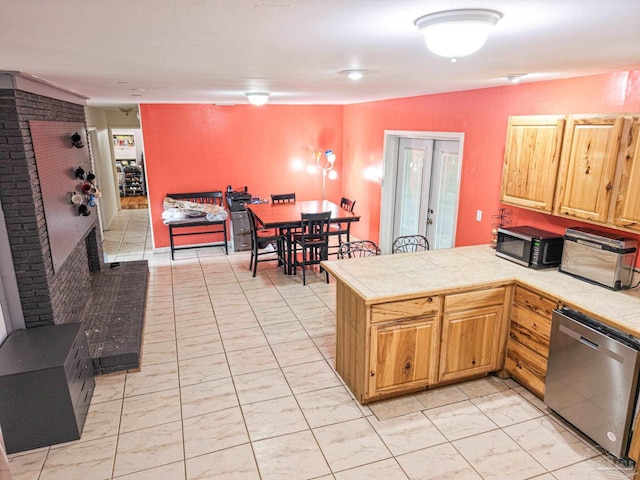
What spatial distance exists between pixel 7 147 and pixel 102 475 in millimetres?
2150

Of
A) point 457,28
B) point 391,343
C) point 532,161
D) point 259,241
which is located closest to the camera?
point 457,28

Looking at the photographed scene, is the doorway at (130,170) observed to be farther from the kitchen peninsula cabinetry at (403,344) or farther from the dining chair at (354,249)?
the kitchen peninsula cabinetry at (403,344)

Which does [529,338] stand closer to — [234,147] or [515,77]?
[515,77]

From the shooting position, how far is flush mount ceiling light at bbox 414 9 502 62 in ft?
4.45

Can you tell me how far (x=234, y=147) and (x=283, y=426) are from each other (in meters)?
5.00

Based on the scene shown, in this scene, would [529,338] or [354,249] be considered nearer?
[529,338]

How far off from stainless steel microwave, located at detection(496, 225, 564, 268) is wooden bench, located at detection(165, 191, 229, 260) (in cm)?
444

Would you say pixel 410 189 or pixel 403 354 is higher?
pixel 410 189

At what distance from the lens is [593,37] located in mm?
1728

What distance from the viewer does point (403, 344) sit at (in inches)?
115

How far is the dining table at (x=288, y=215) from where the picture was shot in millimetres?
5301

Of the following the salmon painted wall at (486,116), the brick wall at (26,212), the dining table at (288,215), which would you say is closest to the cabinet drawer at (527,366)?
the salmon painted wall at (486,116)

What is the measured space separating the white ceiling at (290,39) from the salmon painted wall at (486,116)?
0.23 metres

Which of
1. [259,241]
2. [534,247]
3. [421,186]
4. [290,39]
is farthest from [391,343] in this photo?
[259,241]
